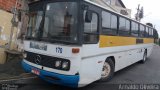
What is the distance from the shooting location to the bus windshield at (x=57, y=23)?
20.1 feet

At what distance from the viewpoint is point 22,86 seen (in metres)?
7.21

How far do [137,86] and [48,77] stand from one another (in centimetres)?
342

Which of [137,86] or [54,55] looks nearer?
[54,55]

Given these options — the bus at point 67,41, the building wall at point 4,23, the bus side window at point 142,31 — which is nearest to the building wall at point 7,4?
the building wall at point 4,23

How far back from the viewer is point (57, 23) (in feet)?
20.9

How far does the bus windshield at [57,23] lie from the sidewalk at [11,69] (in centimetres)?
220

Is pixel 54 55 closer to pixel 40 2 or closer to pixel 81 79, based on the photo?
pixel 81 79

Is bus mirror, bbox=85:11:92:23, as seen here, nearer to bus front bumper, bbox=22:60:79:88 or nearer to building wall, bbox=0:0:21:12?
bus front bumper, bbox=22:60:79:88

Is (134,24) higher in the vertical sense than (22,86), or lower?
higher

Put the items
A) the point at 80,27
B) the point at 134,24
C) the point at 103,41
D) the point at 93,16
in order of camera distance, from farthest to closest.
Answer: the point at 134,24 < the point at 103,41 < the point at 93,16 < the point at 80,27

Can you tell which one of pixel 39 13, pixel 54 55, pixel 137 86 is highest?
pixel 39 13

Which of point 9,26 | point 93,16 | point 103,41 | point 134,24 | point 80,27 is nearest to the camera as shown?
point 80,27

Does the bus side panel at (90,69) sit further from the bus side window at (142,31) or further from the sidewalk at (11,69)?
the bus side window at (142,31)

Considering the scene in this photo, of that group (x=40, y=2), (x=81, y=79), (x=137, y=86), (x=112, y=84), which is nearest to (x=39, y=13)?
(x=40, y=2)
